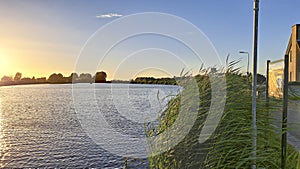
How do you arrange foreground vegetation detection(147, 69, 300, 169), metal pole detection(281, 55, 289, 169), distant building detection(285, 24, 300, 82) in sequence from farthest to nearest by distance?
distant building detection(285, 24, 300, 82) → metal pole detection(281, 55, 289, 169) → foreground vegetation detection(147, 69, 300, 169)

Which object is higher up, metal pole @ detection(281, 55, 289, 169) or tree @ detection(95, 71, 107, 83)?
tree @ detection(95, 71, 107, 83)

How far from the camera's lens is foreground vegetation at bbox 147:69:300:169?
2445 millimetres

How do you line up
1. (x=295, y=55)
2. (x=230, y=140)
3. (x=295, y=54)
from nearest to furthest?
1. (x=230, y=140)
2. (x=295, y=55)
3. (x=295, y=54)

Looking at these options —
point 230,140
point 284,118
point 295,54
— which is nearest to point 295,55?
point 295,54

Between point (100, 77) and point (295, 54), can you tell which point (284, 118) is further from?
point (295, 54)

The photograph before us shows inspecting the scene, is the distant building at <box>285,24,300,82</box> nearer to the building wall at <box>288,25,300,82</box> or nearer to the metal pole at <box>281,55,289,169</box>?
the building wall at <box>288,25,300,82</box>

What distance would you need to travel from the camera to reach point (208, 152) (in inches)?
96.8

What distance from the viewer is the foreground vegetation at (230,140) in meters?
2.45

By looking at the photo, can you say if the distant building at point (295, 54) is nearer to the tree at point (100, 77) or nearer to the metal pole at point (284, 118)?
the metal pole at point (284, 118)

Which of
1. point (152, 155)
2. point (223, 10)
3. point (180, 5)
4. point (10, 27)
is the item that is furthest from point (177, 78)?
point (10, 27)

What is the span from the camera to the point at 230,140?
7.91ft

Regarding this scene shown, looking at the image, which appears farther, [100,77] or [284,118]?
[100,77]

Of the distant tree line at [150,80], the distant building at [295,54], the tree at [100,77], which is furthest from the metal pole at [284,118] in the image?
the distant building at [295,54]

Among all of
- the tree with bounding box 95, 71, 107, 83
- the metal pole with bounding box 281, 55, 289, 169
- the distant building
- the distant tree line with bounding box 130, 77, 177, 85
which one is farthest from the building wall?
the tree with bounding box 95, 71, 107, 83
